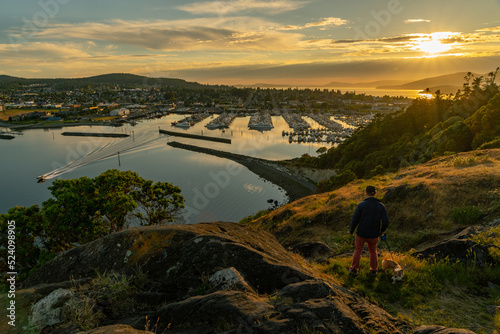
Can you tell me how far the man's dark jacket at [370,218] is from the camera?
19.8ft

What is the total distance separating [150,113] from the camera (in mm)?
146500

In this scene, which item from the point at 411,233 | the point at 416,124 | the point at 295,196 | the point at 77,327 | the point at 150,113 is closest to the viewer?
the point at 77,327

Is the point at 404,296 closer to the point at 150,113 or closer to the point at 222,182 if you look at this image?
the point at 222,182

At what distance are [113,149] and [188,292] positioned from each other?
254 ft

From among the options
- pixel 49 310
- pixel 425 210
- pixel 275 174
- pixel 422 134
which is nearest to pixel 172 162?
pixel 275 174

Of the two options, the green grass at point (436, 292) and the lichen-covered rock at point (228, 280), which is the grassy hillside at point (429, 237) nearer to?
the green grass at point (436, 292)

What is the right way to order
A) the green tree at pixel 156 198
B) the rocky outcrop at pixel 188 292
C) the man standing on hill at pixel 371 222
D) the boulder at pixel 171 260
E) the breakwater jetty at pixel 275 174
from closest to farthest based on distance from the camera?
the rocky outcrop at pixel 188 292
the boulder at pixel 171 260
the man standing on hill at pixel 371 222
the green tree at pixel 156 198
the breakwater jetty at pixel 275 174

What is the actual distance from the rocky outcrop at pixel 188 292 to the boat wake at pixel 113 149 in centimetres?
5486

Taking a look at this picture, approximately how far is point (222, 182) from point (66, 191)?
3408 centimetres

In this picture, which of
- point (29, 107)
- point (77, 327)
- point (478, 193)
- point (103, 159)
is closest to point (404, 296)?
point (77, 327)

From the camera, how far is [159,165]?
57781 mm

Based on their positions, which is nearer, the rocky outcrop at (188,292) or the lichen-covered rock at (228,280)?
the rocky outcrop at (188,292)

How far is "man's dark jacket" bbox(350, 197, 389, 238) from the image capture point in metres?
6.03

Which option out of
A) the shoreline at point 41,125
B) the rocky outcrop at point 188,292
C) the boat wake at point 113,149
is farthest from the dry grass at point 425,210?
the shoreline at point 41,125
